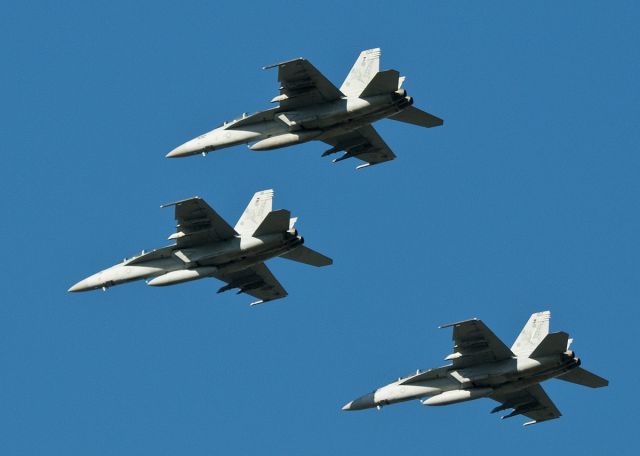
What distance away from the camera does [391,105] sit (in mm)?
112125

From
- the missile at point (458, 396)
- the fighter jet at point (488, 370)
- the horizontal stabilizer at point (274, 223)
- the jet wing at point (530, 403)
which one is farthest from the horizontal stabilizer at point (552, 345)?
the horizontal stabilizer at point (274, 223)

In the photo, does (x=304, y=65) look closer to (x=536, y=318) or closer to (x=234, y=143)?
(x=234, y=143)

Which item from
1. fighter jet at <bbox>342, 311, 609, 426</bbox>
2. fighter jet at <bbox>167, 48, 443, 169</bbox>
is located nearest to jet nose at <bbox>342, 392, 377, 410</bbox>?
fighter jet at <bbox>342, 311, 609, 426</bbox>

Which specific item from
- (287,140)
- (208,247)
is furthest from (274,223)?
(287,140)

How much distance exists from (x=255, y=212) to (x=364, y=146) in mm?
9784

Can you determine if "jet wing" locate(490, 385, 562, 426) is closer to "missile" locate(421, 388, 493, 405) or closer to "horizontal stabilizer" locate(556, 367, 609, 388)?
"horizontal stabilizer" locate(556, 367, 609, 388)

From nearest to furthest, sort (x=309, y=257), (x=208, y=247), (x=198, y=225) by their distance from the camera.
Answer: (x=198, y=225), (x=208, y=247), (x=309, y=257)

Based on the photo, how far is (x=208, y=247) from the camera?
367 feet

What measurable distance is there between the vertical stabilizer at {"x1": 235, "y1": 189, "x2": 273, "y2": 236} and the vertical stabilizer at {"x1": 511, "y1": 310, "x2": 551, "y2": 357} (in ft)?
47.2

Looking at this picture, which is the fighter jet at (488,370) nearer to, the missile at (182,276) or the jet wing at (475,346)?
the jet wing at (475,346)

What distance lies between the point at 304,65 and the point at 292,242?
354 inches

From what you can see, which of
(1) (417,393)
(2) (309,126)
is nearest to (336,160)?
(2) (309,126)

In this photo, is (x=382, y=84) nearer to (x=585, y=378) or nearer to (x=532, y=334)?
(x=532, y=334)

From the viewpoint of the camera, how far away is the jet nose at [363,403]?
113 metres
